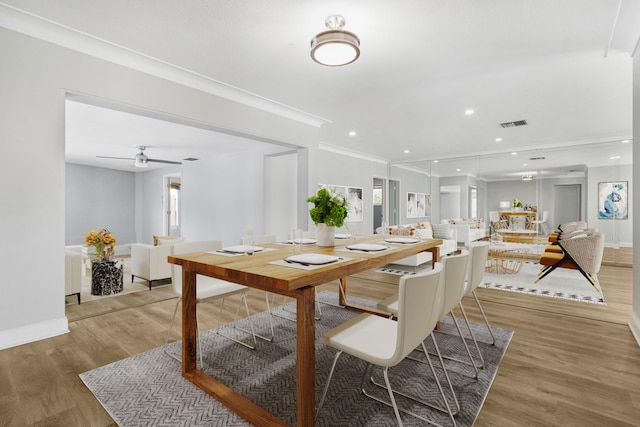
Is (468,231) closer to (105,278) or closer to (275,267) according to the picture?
(275,267)

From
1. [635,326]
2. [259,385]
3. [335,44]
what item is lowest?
[259,385]

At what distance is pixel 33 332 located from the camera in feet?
8.40

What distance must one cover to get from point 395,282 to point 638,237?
2629 millimetres

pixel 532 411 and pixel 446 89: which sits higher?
pixel 446 89

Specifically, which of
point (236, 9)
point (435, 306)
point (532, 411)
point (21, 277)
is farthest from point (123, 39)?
point (532, 411)

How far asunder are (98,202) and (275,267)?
10088 millimetres

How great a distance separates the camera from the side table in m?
4.09

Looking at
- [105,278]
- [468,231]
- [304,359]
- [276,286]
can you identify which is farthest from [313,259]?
[468,231]

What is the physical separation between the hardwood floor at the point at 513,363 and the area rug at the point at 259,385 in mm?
89

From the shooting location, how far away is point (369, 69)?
3.31 meters

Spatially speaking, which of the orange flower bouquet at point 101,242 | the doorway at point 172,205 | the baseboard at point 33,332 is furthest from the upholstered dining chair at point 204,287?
the doorway at point 172,205

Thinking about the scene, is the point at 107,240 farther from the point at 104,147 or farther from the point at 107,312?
the point at 104,147

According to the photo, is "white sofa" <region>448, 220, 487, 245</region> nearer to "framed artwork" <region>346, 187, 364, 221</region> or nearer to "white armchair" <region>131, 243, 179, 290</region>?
"framed artwork" <region>346, 187, 364, 221</region>

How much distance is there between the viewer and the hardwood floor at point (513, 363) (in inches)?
66.6
